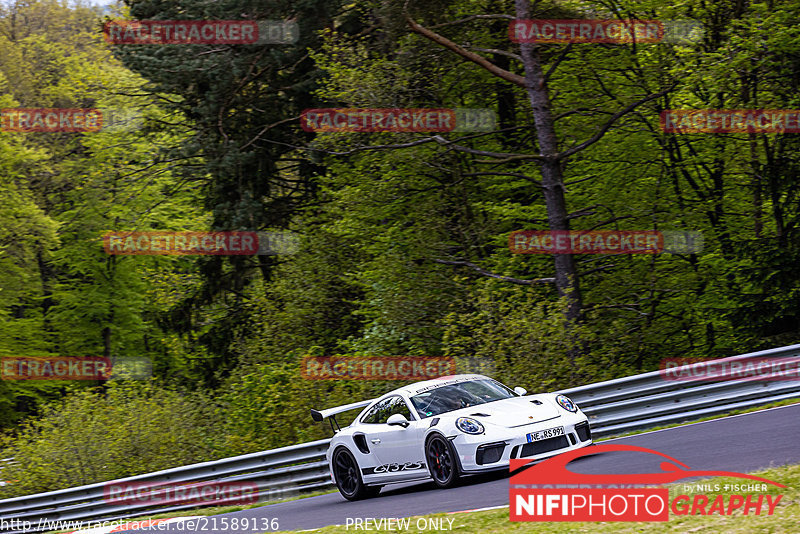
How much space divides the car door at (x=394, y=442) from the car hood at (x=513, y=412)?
0.61 metres

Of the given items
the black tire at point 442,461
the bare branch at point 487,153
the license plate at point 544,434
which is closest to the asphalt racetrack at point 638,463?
the black tire at point 442,461

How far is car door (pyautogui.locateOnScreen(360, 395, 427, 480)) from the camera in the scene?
436 inches

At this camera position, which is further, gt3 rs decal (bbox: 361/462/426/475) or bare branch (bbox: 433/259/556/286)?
bare branch (bbox: 433/259/556/286)

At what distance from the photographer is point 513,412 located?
10547 mm

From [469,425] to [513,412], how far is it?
1.94ft

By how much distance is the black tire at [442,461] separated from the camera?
10.5 meters

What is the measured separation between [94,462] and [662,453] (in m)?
12.9

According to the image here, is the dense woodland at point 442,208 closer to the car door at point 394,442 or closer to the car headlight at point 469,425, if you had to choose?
the car door at point 394,442

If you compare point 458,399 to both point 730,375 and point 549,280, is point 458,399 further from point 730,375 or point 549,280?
point 549,280

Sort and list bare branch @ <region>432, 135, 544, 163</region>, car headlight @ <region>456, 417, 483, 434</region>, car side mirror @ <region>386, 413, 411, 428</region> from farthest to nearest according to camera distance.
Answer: bare branch @ <region>432, 135, 544, 163</region>, car side mirror @ <region>386, 413, 411, 428</region>, car headlight @ <region>456, 417, 483, 434</region>

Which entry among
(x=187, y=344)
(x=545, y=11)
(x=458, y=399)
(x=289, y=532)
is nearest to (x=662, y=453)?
(x=458, y=399)

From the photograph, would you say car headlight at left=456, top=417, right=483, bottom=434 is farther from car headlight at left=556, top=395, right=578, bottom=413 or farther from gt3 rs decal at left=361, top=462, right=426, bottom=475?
car headlight at left=556, top=395, right=578, bottom=413

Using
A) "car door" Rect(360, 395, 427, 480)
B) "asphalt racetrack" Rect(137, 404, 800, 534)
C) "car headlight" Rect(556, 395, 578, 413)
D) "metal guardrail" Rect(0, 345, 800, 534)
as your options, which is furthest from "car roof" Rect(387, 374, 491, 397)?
"metal guardrail" Rect(0, 345, 800, 534)

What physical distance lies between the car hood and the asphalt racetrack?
0.66 m
